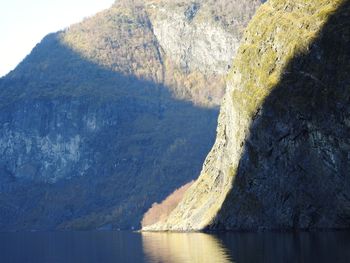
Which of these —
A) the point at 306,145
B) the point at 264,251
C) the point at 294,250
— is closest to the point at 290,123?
the point at 306,145

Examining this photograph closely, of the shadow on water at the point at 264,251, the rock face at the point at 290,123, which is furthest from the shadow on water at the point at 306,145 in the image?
Result: the shadow on water at the point at 264,251

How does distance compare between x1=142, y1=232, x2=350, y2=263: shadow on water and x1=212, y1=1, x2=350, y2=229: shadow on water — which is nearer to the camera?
x1=142, y1=232, x2=350, y2=263: shadow on water

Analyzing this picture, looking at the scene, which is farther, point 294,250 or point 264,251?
point 264,251

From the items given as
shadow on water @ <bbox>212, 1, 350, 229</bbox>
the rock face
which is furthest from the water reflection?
the rock face

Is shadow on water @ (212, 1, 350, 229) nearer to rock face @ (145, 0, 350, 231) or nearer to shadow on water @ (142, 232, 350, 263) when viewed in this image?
rock face @ (145, 0, 350, 231)

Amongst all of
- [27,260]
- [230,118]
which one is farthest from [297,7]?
[27,260]

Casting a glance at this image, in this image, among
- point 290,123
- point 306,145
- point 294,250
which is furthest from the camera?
point 290,123

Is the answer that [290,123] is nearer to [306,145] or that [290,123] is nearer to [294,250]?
[306,145]

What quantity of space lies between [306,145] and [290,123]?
611 centimetres

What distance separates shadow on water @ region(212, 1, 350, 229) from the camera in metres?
123

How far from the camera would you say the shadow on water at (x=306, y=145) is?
4860 inches

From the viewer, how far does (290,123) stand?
134m

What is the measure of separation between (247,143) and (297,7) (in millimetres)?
28759

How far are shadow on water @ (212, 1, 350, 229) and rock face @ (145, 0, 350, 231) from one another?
173 mm
